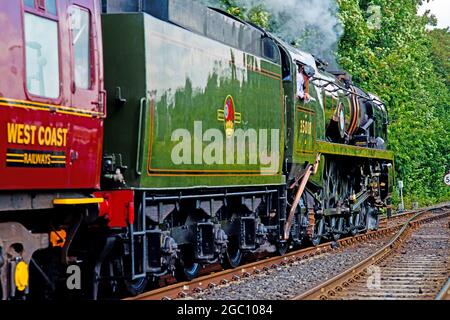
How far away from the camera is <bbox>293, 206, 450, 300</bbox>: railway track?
36.0ft

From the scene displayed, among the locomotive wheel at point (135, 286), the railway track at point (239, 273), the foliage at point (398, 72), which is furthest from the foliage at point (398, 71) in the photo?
the locomotive wheel at point (135, 286)

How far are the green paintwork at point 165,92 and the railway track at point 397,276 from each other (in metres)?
2.04

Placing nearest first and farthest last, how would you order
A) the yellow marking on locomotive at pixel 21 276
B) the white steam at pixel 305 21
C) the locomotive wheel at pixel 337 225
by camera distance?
the yellow marking on locomotive at pixel 21 276, the locomotive wheel at pixel 337 225, the white steam at pixel 305 21

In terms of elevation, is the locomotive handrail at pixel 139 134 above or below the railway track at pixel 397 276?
above

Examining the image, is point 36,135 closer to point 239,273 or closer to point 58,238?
point 58,238

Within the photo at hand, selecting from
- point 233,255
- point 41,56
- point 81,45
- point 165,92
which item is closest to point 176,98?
point 165,92

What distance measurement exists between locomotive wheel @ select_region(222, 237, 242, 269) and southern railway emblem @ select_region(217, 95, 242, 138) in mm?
2464

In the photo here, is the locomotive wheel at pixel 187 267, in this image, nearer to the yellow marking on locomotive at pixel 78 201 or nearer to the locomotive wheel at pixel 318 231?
the yellow marking on locomotive at pixel 78 201

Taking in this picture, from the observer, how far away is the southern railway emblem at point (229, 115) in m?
11.4

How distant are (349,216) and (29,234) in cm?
1349

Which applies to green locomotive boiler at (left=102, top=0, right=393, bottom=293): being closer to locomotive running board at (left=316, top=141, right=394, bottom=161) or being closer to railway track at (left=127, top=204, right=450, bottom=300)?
locomotive running board at (left=316, top=141, right=394, bottom=161)

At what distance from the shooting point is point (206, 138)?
10.9 m

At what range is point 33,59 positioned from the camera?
24.7 feet

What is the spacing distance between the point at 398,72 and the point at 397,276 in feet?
71.4
